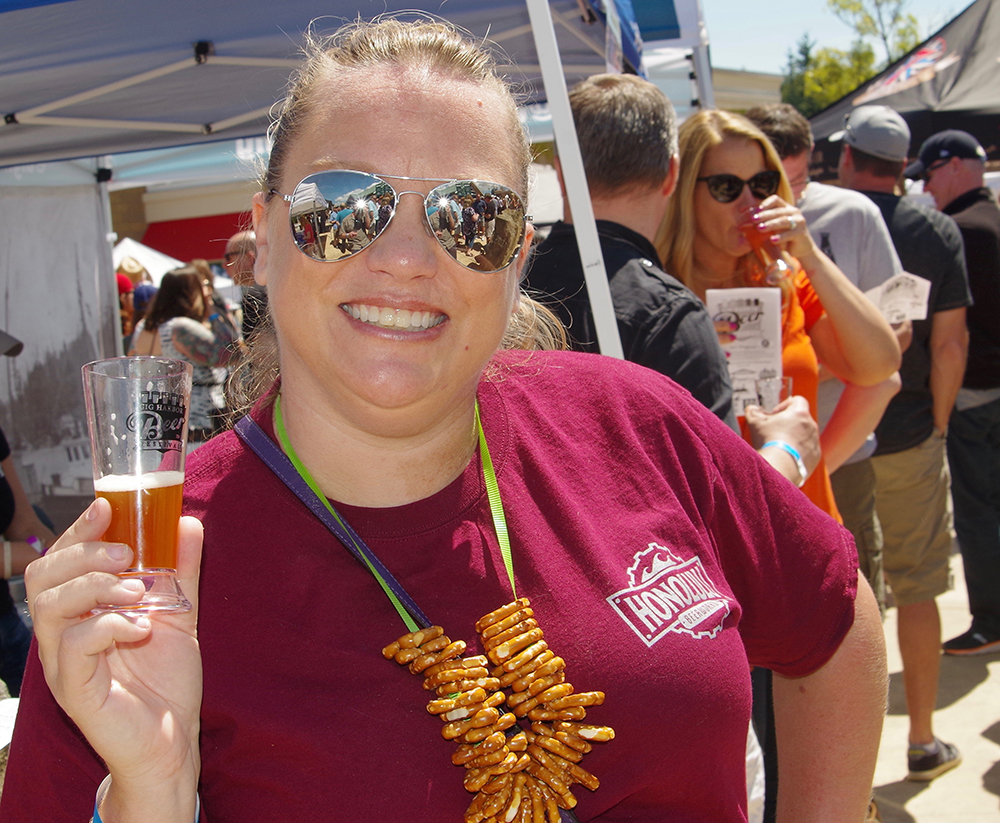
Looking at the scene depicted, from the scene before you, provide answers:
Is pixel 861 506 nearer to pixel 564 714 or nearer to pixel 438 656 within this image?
pixel 564 714

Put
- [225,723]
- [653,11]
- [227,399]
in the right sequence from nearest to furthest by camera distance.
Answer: [225,723]
[227,399]
[653,11]

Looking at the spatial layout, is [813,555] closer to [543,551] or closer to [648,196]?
[543,551]

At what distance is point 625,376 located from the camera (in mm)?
1635

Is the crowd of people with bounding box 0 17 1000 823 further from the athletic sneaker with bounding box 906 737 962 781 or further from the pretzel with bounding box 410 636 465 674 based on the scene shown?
the athletic sneaker with bounding box 906 737 962 781

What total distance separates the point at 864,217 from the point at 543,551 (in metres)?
2.80

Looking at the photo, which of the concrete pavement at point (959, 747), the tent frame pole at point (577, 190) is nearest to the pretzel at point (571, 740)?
the tent frame pole at point (577, 190)

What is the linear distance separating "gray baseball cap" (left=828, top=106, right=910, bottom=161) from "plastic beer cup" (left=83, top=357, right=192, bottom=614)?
4.13 meters

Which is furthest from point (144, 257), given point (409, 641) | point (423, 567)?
point (409, 641)

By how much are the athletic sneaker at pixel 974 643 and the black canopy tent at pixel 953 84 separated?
17.1 ft

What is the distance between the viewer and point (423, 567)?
1.27 m

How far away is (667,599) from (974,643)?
4259 millimetres

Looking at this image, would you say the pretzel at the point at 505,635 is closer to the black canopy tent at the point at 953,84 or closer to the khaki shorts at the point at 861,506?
the khaki shorts at the point at 861,506

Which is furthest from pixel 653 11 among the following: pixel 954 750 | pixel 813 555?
pixel 813 555

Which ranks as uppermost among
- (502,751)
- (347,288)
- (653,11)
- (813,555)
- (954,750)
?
(653,11)
